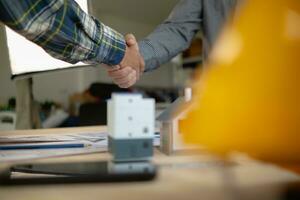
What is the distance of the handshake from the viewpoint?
87cm

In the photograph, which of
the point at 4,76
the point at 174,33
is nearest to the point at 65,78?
the point at 4,76

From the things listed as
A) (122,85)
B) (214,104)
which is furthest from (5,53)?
(214,104)

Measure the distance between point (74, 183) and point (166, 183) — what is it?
0.28 ft

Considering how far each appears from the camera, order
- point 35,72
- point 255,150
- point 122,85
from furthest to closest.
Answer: point 35,72, point 122,85, point 255,150

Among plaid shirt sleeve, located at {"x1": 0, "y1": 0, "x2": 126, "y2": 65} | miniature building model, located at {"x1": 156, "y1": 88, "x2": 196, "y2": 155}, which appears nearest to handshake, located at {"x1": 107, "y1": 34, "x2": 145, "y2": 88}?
plaid shirt sleeve, located at {"x1": 0, "y1": 0, "x2": 126, "y2": 65}

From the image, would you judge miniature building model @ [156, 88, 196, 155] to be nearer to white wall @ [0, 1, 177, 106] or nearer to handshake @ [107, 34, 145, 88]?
handshake @ [107, 34, 145, 88]

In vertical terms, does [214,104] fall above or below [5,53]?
below

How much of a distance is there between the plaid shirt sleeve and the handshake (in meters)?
0.14

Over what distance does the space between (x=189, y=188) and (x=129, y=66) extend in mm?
636

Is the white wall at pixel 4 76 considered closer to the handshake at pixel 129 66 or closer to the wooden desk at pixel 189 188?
the handshake at pixel 129 66

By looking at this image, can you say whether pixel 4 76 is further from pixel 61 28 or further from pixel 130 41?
pixel 61 28

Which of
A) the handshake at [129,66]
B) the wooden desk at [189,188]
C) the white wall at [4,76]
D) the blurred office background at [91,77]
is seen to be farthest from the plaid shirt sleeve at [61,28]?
the white wall at [4,76]

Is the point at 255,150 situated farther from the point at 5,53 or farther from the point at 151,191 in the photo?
the point at 5,53

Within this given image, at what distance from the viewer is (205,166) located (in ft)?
1.12
